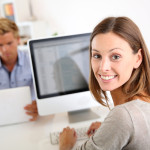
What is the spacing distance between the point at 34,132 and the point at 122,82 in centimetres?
60

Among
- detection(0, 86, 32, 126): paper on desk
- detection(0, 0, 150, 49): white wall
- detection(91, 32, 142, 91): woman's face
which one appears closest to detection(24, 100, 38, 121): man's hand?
detection(0, 86, 32, 126): paper on desk

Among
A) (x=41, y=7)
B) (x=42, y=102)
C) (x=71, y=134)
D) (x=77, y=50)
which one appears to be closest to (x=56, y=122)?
(x=42, y=102)

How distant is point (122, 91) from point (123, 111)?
199 millimetres

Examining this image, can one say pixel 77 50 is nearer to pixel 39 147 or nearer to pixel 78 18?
pixel 39 147

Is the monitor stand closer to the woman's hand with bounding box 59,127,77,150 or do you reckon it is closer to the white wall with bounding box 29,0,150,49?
the woman's hand with bounding box 59,127,77,150

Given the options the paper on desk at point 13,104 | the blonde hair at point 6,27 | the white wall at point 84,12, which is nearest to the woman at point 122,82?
the paper on desk at point 13,104

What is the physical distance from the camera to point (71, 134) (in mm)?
1082

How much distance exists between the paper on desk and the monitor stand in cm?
27

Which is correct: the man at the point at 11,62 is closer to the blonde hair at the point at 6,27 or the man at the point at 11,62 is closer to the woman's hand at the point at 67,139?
the blonde hair at the point at 6,27

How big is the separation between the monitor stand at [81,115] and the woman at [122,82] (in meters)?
0.31

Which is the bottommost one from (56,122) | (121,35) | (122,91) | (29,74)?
(56,122)

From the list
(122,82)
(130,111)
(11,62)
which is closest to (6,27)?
(11,62)

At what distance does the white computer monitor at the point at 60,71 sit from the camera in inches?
48.6

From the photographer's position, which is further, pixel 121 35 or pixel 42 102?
pixel 42 102
